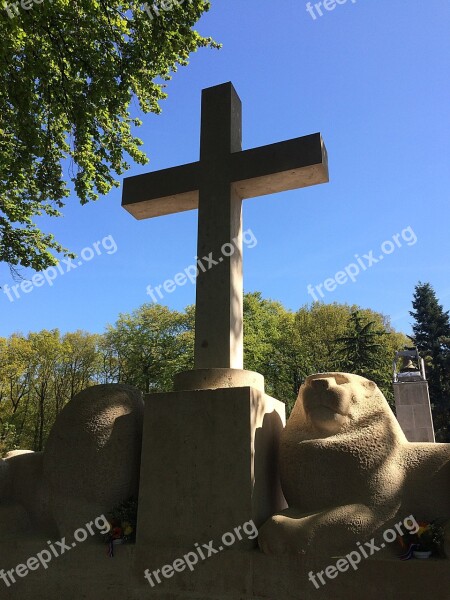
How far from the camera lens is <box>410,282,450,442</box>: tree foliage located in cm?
2894

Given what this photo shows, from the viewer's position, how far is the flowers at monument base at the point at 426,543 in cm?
324

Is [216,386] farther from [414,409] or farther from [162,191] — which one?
[414,409]

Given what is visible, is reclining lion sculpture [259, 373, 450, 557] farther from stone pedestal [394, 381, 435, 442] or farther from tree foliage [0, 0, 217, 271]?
stone pedestal [394, 381, 435, 442]

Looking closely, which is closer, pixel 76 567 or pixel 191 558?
pixel 191 558

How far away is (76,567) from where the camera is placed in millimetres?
3916

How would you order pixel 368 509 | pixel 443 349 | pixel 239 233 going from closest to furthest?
pixel 368 509
pixel 239 233
pixel 443 349

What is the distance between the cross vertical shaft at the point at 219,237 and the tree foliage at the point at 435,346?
2748 centimetres

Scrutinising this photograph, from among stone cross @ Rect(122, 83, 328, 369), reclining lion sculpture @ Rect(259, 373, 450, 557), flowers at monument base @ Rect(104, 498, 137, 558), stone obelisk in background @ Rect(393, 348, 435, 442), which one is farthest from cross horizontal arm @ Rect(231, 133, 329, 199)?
stone obelisk in background @ Rect(393, 348, 435, 442)

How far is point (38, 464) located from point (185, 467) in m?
1.56

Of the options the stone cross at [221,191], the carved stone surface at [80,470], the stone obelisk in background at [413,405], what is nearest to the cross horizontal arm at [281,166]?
the stone cross at [221,191]

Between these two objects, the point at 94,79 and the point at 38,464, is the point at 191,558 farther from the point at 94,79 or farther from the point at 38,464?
the point at 94,79

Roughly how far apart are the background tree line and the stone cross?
16.5 m

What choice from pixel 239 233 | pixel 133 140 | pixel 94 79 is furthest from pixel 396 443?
pixel 133 140

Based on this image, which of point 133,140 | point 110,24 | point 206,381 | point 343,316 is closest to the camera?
point 206,381
